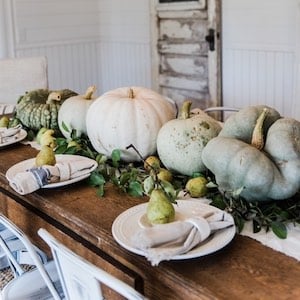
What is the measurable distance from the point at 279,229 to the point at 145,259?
322 mm

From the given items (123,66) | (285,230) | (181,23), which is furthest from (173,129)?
(123,66)

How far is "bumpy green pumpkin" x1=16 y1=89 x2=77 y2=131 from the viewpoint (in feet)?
7.22

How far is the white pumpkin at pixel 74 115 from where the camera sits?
6.57ft

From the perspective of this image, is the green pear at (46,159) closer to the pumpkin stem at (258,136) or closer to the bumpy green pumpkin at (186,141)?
the bumpy green pumpkin at (186,141)

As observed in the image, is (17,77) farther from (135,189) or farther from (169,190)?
(169,190)

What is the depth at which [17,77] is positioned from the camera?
3555 mm

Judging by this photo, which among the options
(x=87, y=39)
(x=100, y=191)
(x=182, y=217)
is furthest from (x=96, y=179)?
(x=87, y=39)

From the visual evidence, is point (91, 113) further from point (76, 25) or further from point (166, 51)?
point (76, 25)

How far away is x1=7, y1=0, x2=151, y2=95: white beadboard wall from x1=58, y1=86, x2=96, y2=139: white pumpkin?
2929 millimetres

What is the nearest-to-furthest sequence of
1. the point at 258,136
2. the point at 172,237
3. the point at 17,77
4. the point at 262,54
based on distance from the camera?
1. the point at 172,237
2. the point at 258,136
3. the point at 17,77
4. the point at 262,54

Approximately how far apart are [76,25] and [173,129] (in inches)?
152

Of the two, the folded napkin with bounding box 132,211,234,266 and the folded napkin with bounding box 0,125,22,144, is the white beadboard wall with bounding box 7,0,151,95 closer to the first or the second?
the folded napkin with bounding box 0,125,22,144

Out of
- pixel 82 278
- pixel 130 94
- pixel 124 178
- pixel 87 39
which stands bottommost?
pixel 82 278

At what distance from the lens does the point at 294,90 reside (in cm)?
360
